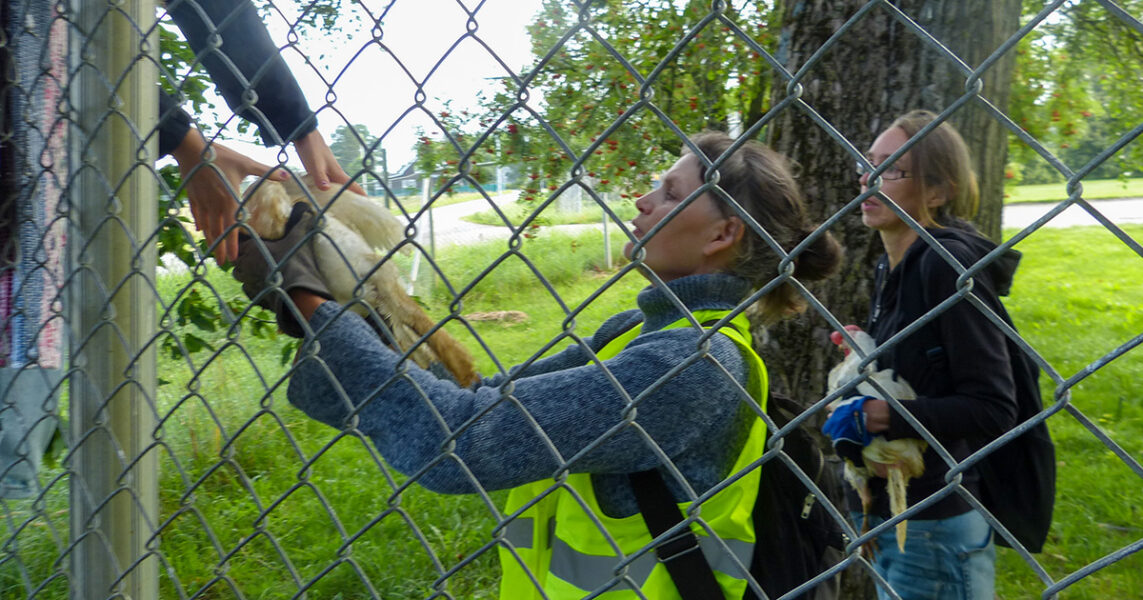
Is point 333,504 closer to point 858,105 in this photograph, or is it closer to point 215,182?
point 215,182

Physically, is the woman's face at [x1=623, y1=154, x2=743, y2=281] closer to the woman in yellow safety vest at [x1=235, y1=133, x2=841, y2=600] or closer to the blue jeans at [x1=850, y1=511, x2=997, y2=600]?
the woman in yellow safety vest at [x1=235, y1=133, x2=841, y2=600]

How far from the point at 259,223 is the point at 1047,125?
664cm

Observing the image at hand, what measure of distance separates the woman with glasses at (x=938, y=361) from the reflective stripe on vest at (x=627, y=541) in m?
0.82

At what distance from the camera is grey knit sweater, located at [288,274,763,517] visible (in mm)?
1216

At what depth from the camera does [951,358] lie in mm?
2059

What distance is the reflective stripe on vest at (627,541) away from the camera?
1303 millimetres

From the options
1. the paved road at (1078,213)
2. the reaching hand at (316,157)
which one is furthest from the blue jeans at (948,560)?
the paved road at (1078,213)

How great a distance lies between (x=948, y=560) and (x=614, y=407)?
1.48 m

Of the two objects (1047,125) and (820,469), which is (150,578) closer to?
(820,469)

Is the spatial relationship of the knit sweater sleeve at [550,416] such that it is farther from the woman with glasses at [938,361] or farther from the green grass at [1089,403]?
the woman with glasses at [938,361]

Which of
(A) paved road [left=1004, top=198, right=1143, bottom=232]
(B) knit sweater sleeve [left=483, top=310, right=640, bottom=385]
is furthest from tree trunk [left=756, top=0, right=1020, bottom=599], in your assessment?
(A) paved road [left=1004, top=198, right=1143, bottom=232]

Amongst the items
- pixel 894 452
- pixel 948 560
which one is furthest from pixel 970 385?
pixel 948 560

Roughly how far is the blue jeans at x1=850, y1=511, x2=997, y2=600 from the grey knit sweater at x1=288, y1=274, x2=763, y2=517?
1.16 metres

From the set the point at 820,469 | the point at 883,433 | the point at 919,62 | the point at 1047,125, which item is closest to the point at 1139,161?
the point at 1047,125
